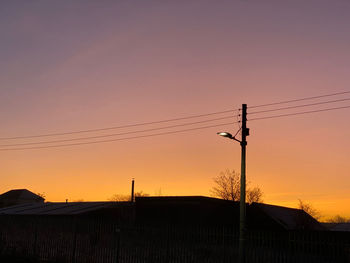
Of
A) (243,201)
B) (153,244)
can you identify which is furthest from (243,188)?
(153,244)

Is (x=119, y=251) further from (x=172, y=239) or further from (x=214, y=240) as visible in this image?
(x=214, y=240)

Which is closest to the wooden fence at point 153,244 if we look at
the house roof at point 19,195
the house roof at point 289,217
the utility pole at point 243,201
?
the utility pole at point 243,201

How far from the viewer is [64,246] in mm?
23766

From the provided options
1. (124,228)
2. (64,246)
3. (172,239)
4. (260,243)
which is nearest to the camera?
(260,243)

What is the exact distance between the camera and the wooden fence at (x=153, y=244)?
16.1 meters

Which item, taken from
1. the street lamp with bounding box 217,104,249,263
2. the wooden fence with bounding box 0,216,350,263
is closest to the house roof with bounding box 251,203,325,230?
the wooden fence with bounding box 0,216,350,263

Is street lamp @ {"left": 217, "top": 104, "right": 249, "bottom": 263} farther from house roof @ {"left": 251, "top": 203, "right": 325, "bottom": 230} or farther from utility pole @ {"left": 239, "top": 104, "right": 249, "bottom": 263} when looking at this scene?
house roof @ {"left": 251, "top": 203, "right": 325, "bottom": 230}

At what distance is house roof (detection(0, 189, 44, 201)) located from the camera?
107 meters

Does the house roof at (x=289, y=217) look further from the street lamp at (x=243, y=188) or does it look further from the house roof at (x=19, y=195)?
the house roof at (x=19, y=195)

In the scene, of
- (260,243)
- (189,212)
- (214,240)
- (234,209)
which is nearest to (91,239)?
(214,240)

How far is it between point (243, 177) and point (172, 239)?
4908 millimetres

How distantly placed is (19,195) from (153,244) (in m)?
97.0

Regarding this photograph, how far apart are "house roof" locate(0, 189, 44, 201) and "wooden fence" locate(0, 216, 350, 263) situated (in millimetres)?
84820

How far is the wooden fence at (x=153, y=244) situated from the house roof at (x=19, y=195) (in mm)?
84820
